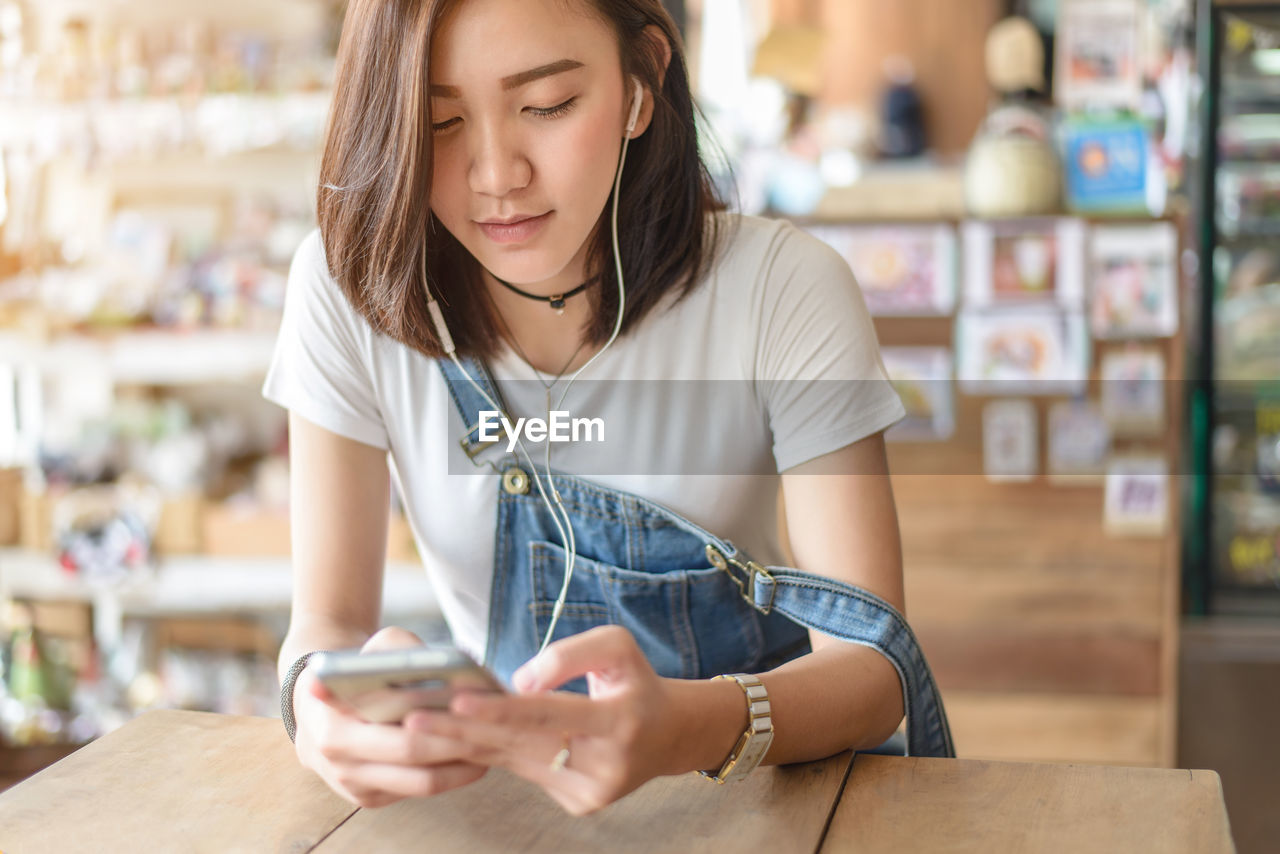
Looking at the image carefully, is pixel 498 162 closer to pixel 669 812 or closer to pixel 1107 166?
pixel 669 812

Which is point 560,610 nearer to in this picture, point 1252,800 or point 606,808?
point 606,808

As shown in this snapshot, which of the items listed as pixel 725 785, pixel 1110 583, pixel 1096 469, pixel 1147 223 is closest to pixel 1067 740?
pixel 1110 583

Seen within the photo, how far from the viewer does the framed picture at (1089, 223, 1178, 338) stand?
2.55 m

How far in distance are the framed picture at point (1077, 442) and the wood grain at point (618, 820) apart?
1.84m

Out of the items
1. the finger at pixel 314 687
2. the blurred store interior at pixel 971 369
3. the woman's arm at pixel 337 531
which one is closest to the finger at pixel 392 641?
the finger at pixel 314 687

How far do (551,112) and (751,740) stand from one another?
56cm

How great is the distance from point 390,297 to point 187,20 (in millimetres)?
2098

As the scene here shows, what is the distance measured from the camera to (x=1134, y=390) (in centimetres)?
260

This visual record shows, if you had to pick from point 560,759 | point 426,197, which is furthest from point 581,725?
point 426,197

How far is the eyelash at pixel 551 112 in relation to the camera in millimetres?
1078

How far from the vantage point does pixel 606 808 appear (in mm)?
908

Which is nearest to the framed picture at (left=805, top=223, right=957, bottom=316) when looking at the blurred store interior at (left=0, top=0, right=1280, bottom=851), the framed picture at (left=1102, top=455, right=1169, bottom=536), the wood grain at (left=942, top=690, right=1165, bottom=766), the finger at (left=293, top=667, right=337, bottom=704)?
the blurred store interior at (left=0, top=0, right=1280, bottom=851)

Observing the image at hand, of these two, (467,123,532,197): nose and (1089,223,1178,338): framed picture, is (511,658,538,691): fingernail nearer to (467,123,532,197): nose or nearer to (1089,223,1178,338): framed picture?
(467,123,532,197): nose

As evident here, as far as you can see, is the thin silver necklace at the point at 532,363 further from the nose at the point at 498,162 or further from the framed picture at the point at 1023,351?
the framed picture at the point at 1023,351
